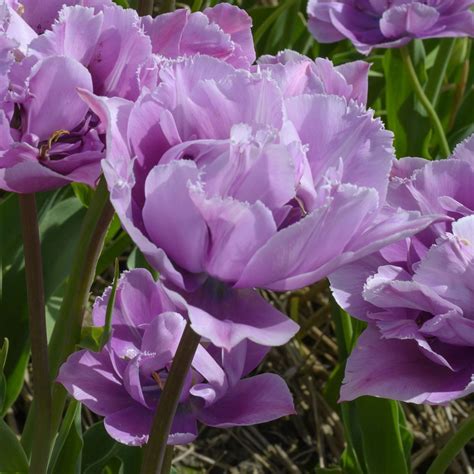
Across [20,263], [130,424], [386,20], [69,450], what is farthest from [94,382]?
[386,20]

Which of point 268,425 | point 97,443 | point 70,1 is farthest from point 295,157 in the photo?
point 268,425

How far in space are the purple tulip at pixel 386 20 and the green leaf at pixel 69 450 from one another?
0.70m

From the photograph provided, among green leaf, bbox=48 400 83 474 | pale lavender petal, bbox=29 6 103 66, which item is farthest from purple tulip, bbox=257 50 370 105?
green leaf, bbox=48 400 83 474

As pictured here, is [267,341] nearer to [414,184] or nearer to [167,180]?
[167,180]

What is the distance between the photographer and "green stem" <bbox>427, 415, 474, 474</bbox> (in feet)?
2.27

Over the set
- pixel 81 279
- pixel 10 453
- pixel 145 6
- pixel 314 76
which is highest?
pixel 314 76

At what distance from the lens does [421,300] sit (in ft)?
2.04

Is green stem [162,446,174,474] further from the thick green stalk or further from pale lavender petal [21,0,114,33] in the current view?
pale lavender petal [21,0,114,33]

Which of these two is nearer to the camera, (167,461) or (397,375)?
(397,375)

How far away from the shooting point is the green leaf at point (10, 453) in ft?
2.54

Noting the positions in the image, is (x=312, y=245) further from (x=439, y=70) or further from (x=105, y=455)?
(x=439, y=70)

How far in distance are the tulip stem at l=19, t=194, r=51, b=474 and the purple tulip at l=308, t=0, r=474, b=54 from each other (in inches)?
30.2

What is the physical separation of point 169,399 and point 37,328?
0.56 ft

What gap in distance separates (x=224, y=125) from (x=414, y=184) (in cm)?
18
